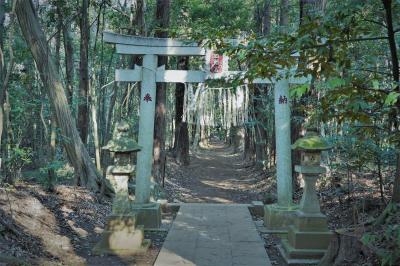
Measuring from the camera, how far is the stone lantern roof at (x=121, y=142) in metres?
7.13

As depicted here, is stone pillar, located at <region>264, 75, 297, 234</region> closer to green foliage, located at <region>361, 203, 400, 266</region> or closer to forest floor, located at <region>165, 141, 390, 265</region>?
forest floor, located at <region>165, 141, 390, 265</region>

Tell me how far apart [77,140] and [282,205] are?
4.63 m

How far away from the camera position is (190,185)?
1766 cm

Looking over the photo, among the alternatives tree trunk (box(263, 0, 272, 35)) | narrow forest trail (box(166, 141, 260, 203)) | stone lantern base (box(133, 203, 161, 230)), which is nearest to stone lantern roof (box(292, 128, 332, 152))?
stone lantern base (box(133, 203, 161, 230))

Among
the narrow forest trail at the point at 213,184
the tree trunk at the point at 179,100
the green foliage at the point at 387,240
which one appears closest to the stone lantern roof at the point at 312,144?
the green foliage at the point at 387,240

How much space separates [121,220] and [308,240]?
2.98 meters

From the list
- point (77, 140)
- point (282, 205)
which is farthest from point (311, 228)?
point (77, 140)

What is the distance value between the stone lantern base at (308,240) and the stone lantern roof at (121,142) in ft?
9.63

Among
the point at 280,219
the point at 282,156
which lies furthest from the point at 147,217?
the point at 282,156

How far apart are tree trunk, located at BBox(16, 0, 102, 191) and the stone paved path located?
255cm

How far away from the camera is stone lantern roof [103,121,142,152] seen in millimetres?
7129

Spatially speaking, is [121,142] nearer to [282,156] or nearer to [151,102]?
[151,102]

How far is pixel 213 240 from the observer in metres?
7.62

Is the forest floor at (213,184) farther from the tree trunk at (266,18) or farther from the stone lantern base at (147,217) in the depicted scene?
the tree trunk at (266,18)
